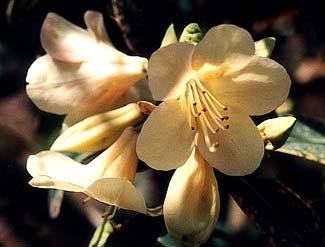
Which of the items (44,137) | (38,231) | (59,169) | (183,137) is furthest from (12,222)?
(183,137)

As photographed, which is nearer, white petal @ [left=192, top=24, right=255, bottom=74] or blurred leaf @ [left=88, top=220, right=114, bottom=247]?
white petal @ [left=192, top=24, right=255, bottom=74]

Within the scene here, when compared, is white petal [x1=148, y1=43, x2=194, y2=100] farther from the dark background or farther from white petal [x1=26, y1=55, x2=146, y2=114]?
the dark background

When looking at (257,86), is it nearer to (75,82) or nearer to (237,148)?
(237,148)

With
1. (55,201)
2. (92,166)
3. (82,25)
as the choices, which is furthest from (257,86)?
(82,25)

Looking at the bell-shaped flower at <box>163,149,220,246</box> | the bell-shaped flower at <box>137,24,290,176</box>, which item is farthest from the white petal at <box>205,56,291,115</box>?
the bell-shaped flower at <box>163,149,220,246</box>

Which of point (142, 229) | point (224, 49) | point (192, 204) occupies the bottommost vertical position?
point (142, 229)

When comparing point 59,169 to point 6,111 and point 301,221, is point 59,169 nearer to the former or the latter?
point 301,221

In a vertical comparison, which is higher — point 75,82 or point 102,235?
point 75,82
